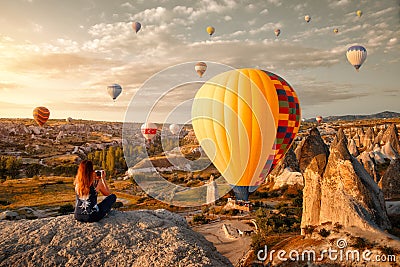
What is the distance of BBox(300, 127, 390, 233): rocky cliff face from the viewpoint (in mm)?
16344

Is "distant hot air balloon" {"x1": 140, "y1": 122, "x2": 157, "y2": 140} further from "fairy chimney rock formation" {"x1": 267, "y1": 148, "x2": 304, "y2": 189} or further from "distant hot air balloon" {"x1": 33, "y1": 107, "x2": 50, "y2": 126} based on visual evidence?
"distant hot air balloon" {"x1": 33, "y1": 107, "x2": 50, "y2": 126}

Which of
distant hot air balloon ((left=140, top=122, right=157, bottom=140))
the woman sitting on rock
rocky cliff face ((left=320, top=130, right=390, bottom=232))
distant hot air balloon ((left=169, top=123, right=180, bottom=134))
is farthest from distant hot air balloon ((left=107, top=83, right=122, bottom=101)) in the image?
the woman sitting on rock

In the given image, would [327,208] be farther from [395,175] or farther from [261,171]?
[395,175]

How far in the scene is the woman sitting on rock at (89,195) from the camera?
6.25 metres

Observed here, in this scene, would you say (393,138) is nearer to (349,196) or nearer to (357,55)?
(357,55)

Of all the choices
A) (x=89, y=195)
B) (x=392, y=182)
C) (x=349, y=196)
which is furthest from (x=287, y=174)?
(x=89, y=195)

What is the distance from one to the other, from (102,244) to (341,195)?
591 inches

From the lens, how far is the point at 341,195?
16.9 metres

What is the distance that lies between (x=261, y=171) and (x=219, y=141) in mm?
4150

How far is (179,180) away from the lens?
224ft
